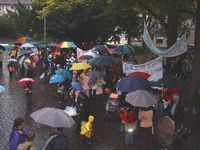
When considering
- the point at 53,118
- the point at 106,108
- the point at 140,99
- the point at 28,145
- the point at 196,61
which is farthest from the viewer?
the point at 106,108

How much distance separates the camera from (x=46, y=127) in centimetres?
1419

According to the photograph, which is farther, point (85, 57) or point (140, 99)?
point (85, 57)

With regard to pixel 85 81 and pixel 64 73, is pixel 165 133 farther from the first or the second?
pixel 64 73

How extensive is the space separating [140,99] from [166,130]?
3.88 feet

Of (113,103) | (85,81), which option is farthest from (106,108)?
(85,81)

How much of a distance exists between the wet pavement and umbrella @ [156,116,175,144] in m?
1.79

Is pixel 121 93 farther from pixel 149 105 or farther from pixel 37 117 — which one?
pixel 37 117

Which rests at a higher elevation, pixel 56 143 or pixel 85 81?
pixel 85 81

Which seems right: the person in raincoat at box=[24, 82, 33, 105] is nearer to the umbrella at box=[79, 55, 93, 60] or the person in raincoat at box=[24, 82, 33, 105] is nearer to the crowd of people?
the crowd of people

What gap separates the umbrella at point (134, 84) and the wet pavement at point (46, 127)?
1526mm

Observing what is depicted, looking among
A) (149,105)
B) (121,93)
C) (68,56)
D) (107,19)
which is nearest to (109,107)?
(121,93)

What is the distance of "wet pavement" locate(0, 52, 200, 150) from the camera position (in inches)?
495

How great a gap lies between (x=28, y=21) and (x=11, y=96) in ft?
67.1

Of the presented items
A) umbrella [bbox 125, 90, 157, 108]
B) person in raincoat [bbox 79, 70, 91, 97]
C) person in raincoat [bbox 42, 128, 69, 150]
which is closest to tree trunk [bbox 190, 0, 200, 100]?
umbrella [bbox 125, 90, 157, 108]
